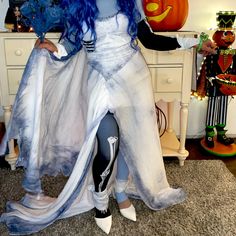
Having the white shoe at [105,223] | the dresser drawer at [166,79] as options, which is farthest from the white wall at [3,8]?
the white shoe at [105,223]

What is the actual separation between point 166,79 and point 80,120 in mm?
672

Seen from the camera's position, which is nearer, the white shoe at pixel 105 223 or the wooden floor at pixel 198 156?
the white shoe at pixel 105 223

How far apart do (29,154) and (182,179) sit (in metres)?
1.07

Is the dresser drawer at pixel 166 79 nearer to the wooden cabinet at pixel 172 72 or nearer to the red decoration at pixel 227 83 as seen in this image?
the wooden cabinet at pixel 172 72

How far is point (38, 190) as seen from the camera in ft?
6.01

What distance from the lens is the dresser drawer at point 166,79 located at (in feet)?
7.58

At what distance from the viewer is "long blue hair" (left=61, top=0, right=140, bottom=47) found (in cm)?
160

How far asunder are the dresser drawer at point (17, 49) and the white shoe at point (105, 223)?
110cm

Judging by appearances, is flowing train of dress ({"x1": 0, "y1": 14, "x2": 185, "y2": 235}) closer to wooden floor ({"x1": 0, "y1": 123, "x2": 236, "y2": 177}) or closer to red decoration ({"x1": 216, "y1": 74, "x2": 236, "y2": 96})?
wooden floor ({"x1": 0, "y1": 123, "x2": 236, "y2": 177})

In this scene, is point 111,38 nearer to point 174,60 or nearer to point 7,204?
point 174,60

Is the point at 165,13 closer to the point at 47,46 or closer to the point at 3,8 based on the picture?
the point at 47,46

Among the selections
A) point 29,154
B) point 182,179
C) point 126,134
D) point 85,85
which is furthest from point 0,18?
point 182,179

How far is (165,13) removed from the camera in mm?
2277

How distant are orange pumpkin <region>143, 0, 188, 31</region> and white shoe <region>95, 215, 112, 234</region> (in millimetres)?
1242
